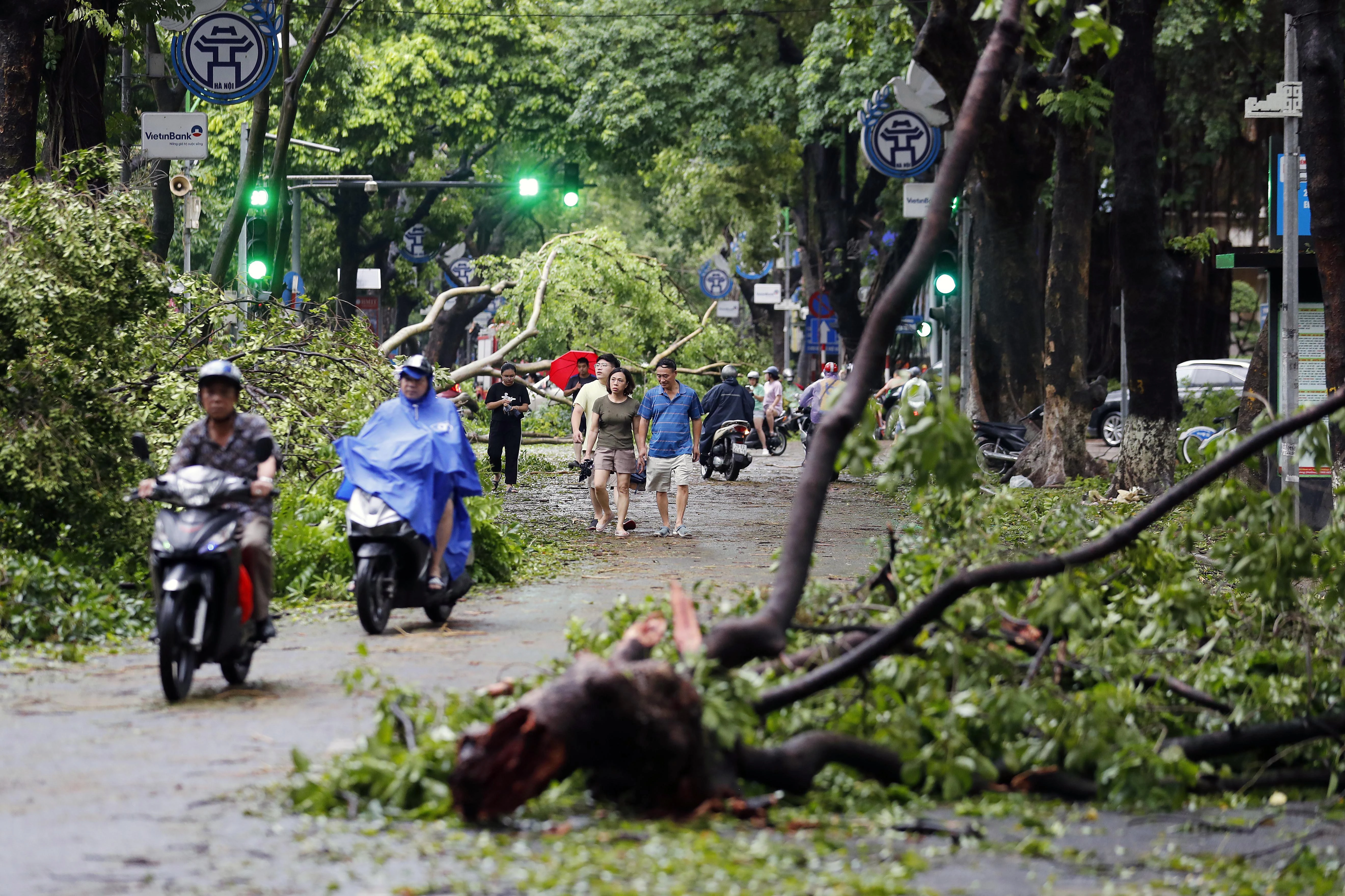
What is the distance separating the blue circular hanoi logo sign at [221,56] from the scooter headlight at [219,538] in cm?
926

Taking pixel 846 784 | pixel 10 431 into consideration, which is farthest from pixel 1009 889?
pixel 10 431

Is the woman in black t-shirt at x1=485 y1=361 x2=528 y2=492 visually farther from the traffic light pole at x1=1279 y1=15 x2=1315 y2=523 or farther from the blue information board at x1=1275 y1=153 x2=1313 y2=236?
the traffic light pole at x1=1279 y1=15 x2=1315 y2=523

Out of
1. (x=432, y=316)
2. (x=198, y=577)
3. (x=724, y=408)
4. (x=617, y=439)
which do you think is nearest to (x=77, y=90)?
(x=432, y=316)

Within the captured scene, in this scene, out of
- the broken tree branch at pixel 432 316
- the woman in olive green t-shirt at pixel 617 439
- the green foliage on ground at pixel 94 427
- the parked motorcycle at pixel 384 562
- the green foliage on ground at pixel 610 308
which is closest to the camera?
the parked motorcycle at pixel 384 562

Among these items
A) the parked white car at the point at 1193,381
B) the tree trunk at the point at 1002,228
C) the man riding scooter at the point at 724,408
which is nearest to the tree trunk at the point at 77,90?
the tree trunk at the point at 1002,228

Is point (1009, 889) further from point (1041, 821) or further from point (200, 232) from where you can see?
point (200, 232)

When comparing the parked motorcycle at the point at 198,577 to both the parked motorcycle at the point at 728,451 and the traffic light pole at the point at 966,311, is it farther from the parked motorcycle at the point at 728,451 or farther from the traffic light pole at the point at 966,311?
the traffic light pole at the point at 966,311

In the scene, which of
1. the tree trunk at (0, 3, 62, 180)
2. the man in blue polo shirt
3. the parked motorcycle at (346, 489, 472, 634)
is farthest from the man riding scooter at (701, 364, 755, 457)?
the parked motorcycle at (346, 489, 472, 634)

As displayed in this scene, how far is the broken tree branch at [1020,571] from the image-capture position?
6461 mm

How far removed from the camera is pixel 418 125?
136ft

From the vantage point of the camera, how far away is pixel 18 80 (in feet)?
42.5

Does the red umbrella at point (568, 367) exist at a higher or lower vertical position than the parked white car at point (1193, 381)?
higher

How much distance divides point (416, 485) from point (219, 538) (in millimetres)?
2321

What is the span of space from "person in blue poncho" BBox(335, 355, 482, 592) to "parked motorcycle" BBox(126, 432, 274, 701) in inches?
76.8
